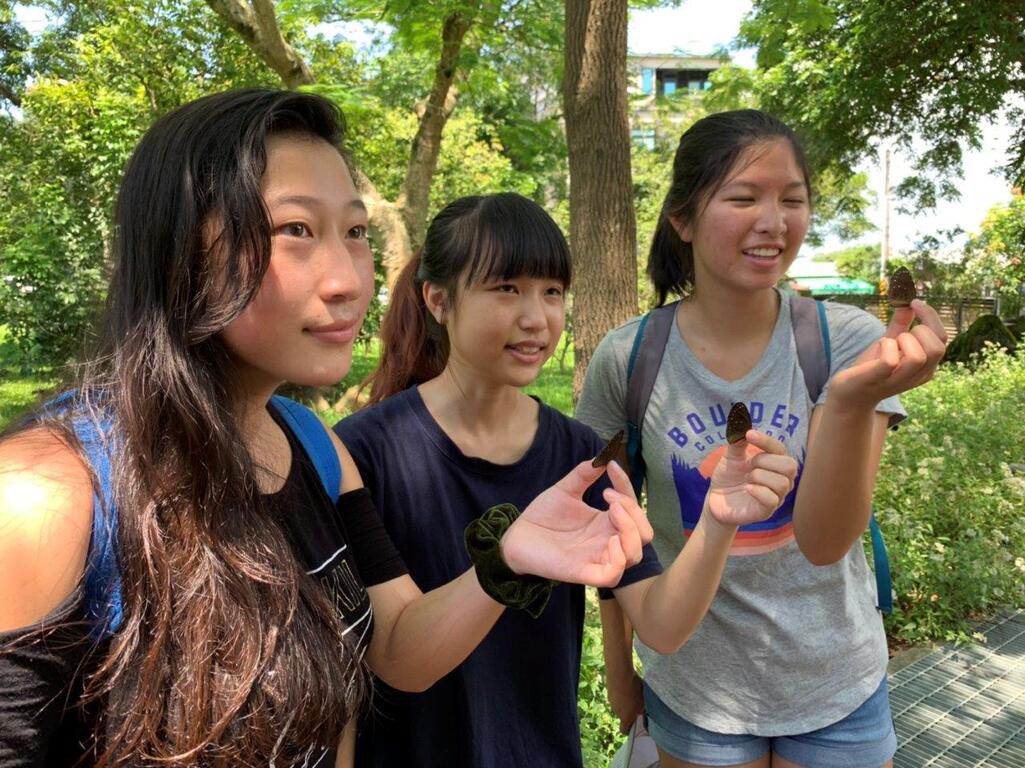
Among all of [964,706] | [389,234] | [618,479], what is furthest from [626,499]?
[389,234]

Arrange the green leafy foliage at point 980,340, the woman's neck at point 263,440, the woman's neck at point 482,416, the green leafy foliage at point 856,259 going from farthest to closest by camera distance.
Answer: the green leafy foliage at point 856,259
the green leafy foliage at point 980,340
the woman's neck at point 482,416
the woman's neck at point 263,440

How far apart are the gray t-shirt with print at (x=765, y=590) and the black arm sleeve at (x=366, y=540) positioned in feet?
2.18

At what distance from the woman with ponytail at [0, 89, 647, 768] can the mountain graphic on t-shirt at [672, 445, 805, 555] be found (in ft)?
1.65

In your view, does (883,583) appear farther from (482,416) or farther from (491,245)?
(491,245)

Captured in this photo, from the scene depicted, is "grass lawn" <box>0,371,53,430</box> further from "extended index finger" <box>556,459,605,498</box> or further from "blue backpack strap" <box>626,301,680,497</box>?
"extended index finger" <box>556,459,605,498</box>

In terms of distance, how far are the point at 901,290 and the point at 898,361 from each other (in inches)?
8.0

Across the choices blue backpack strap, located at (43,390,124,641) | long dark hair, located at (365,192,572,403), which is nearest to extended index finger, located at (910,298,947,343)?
long dark hair, located at (365,192,572,403)

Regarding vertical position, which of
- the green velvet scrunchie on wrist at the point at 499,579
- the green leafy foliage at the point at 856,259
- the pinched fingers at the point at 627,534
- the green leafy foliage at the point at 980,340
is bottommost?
the green leafy foliage at the point at 856,259

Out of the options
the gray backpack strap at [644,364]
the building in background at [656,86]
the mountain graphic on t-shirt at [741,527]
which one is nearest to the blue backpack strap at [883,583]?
the mountain graphic on t-shirt at [741,527]

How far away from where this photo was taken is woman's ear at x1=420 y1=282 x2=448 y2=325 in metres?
1.78

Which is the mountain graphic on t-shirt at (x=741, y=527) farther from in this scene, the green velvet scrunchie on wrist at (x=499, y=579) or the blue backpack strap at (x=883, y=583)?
the green velvet scrunchie on wrist at (x=499, y=579)

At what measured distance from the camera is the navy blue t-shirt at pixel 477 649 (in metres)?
1.44

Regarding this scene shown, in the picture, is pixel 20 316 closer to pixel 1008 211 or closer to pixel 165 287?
pixel 165 287

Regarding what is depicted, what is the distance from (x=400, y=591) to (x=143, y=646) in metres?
0.46
